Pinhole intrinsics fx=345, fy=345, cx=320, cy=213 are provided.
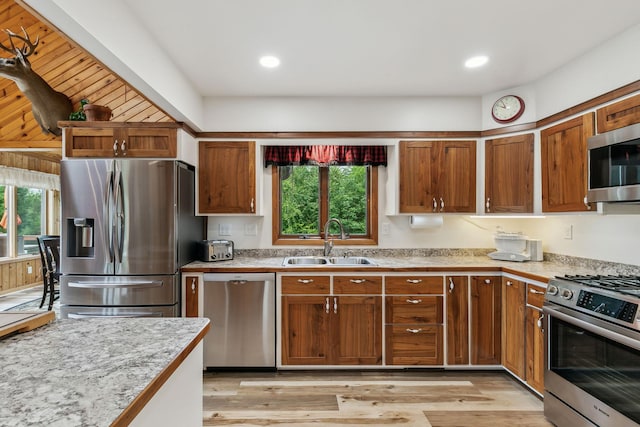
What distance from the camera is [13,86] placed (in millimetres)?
4473

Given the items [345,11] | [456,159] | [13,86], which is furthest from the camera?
[13,86]

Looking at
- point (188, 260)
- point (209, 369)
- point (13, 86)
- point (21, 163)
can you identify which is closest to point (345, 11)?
point (188, 260)

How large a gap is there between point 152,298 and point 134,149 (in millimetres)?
1261

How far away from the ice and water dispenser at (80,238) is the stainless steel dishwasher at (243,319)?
97cm

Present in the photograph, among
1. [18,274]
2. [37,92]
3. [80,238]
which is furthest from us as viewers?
[18,274]

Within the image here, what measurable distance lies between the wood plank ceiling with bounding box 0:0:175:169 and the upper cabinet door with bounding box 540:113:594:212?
3485mm

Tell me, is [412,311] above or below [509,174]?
below

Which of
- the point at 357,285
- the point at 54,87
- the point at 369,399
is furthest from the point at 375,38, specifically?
the point at 54,87

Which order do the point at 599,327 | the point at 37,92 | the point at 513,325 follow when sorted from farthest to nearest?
the point at 37,92 < the point at 513,325 < the point at 599,327

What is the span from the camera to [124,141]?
2928 millimetres

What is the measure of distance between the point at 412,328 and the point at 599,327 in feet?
4.35

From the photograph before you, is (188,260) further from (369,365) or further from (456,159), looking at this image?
(456,159)

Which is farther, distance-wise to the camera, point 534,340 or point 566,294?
point 534,340

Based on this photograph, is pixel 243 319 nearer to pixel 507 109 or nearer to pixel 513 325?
pixel 513 325
